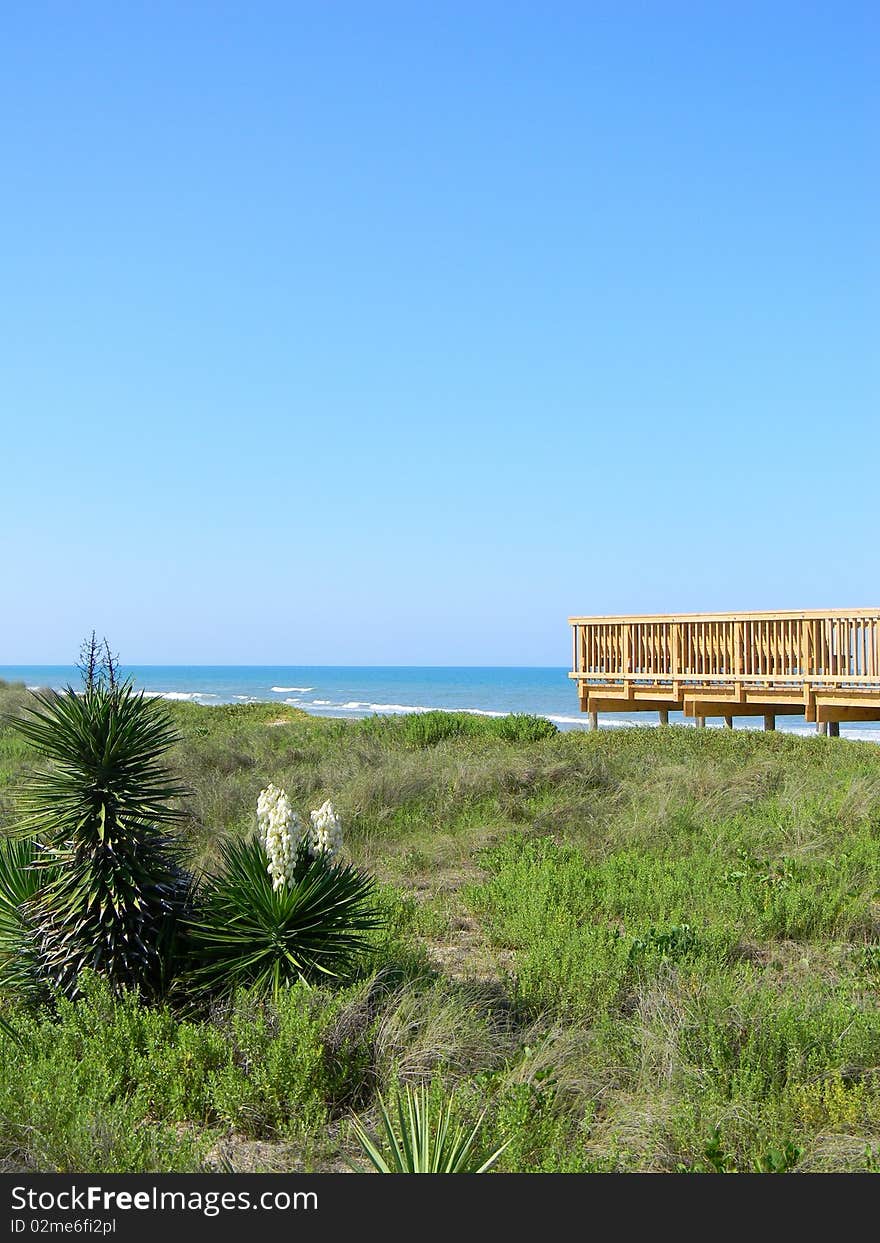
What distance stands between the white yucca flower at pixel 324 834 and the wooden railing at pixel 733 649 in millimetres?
15691

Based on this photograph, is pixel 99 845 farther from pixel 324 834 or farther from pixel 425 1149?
pixel 425 1149

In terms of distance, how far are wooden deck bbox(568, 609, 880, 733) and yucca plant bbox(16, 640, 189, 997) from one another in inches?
641

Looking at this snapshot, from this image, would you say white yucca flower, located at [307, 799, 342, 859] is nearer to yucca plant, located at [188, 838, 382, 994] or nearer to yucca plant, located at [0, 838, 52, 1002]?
yucca plant, located at [188, 838, 382, 994]

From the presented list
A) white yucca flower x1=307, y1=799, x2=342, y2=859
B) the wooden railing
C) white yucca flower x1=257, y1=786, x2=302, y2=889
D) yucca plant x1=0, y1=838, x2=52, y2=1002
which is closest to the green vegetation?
yucca plant x1=0, y1=838, x2=52, y2=1002

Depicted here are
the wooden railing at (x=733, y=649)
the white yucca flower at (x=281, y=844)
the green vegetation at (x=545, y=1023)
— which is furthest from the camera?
the wooden railing at (x=733, y=649)

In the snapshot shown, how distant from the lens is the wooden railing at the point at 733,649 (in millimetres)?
19219

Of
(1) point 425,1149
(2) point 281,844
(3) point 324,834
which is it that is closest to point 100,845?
(2) point 281,844

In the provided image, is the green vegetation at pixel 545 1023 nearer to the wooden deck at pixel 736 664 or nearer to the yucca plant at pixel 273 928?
→ the yucca plant at pixel 273 928

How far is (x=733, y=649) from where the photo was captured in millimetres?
21219

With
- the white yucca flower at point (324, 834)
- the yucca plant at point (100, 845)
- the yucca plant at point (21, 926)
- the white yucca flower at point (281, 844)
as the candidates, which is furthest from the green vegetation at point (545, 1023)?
the white yucca flower at point (324, 834)

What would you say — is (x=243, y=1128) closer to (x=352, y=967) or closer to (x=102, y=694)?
(x=352, y=967)

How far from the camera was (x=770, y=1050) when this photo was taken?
4.63m

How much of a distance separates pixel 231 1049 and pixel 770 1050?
240 cm

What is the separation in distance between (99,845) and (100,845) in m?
0.01
